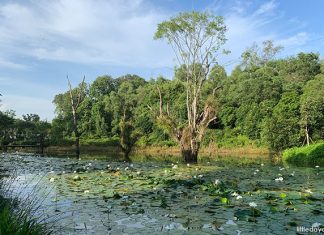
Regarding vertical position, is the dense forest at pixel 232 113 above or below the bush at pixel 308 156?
above

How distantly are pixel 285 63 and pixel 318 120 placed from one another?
26842 mm

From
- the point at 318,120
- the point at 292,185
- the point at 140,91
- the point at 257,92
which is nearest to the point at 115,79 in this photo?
the point at 140,91

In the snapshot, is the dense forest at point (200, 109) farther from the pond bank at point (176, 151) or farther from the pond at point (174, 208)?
the pond at point (174, 208)

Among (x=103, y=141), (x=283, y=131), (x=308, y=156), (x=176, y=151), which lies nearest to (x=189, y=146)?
(x=308, y=156)

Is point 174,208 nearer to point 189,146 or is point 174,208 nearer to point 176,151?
point 189,146

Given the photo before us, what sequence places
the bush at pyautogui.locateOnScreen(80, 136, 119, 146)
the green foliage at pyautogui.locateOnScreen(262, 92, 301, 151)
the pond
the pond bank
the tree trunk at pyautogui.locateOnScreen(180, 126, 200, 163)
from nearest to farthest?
the pond → the tree trunk at pyautogui.locateOnScreen(180, 126, 200, 163) → the green foliage at pyautogui.locateOnScreen(262, 92, 301, 151) → the pond bank → the bush at pyautogui.locateOnScreen(80, 136, 119, 146)

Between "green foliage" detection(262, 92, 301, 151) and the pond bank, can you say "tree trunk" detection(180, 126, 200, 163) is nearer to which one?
the pond bank

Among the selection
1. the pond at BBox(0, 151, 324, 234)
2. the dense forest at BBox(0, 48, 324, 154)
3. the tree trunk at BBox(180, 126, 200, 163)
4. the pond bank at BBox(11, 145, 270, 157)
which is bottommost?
the pond bank at BBox(11, 145, 270, 157)

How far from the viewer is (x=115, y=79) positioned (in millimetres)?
82062

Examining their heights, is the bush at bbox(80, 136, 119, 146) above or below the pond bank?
above

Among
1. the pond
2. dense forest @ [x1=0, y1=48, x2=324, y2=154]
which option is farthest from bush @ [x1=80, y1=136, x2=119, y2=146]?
the pond

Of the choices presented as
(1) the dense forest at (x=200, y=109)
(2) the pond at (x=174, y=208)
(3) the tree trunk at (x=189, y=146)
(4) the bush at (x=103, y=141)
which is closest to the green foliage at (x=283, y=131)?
(1) the dense forest at (x=200, y=109)

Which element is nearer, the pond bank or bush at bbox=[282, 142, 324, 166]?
bush at bbox=[282, 142, 324, 166]

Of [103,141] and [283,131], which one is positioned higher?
[283,131]
